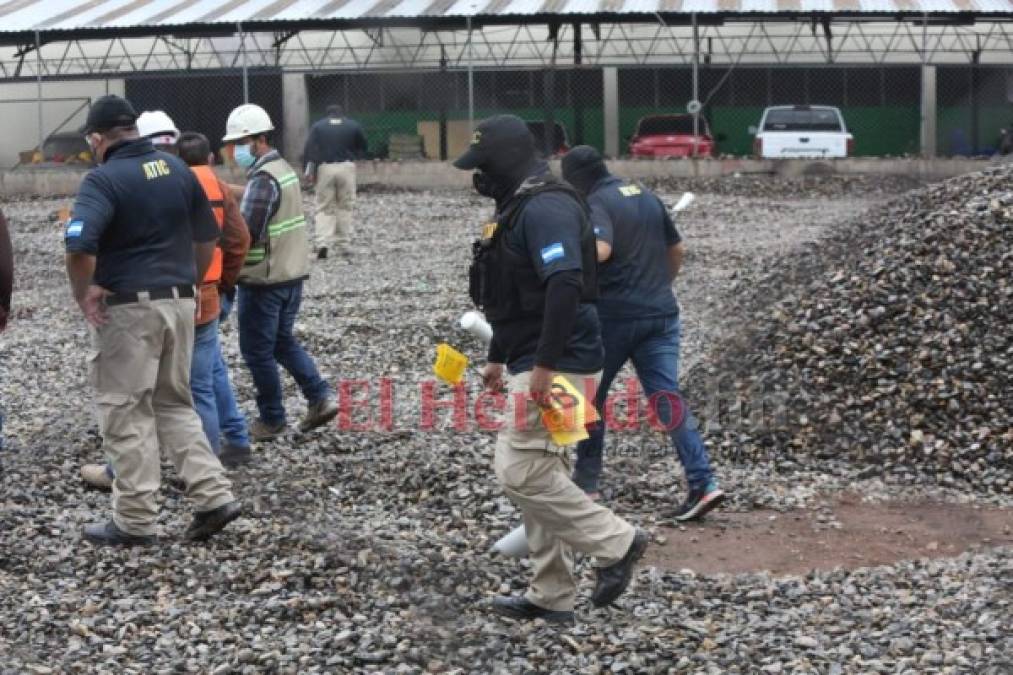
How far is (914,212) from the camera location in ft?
38.6

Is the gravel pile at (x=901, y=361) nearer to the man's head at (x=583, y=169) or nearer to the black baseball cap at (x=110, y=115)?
the man's head at (x=583, y=169)

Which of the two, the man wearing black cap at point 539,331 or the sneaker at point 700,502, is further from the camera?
the sneaker at point 700,502

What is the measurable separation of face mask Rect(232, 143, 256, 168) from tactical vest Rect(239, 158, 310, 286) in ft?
0.49

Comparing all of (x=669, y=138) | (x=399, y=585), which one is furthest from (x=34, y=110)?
(x=399, y=585)

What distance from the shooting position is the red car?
1092 inches

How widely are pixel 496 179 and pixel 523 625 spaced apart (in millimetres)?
1620

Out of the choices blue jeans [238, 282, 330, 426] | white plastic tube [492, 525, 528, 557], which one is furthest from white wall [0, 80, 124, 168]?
white plastic tube [492, 525, 528, 557]

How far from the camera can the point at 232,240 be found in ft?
25.9

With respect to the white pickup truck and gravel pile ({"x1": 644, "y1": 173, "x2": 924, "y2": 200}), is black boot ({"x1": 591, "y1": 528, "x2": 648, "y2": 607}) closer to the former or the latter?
gravel pile ({"x1": 644, "y1": 173, "x2": 924, "y2": 200})

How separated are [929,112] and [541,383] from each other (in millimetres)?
25309

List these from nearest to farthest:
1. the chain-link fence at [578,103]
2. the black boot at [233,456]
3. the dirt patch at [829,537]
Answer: the dirt patch at [829,537]
the black boot at [233,456]
the chain-link fence at [578,103]

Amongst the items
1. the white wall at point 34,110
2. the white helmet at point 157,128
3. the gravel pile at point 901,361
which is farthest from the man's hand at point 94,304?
the white wall at point 34,110

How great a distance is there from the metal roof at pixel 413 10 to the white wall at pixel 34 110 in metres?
1.60

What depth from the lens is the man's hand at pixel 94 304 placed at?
260 inches
